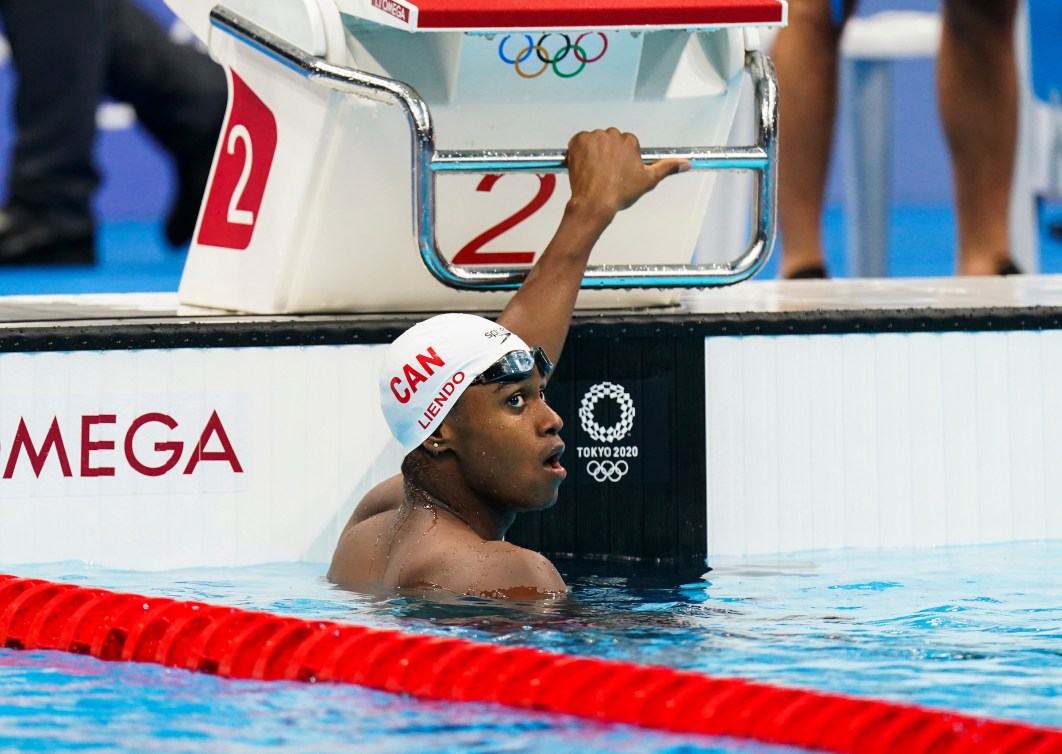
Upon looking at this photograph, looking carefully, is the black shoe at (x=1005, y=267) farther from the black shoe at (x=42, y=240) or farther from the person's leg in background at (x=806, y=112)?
the black shoe at (x=42, y=240)

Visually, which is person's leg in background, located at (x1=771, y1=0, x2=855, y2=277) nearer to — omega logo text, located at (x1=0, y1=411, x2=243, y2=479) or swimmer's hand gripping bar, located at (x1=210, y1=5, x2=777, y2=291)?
swimmer's hand gripping bar, located at (x1=210, y1=5, x2=777, y2=291)

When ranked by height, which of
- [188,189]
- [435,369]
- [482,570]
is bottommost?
[482,570]

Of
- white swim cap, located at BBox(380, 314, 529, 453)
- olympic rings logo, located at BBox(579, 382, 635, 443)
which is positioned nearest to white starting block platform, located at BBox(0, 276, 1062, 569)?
olympic rings logo, located at BBox(579, 382, 635, 443)

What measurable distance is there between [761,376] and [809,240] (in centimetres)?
150

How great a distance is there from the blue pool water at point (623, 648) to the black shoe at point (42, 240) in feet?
14.3

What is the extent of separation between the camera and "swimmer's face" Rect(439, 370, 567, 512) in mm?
3582

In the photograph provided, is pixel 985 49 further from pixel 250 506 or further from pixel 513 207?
pixel 250 506

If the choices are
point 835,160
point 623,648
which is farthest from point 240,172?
point 835,160

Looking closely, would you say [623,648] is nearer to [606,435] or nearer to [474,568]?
[474,568]

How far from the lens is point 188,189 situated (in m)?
9.12

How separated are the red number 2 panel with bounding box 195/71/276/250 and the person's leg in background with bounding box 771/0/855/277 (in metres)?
1.84

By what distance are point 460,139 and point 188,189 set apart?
4.99 m

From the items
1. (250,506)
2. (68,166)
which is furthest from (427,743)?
(68,166)

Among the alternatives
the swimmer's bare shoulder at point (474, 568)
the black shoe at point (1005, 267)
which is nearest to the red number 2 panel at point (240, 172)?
the swimmer's bare shoulder at point (474, 568)
